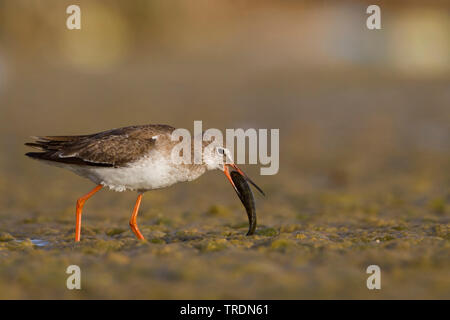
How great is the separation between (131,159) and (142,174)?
0.27m

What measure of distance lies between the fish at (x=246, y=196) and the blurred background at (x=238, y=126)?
20.9 inches

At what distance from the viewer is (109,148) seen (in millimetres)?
9008

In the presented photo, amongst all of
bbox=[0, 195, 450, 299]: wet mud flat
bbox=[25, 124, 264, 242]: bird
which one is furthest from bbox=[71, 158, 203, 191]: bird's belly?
bbox=[0, 195, 450, 299]: wet mud flat

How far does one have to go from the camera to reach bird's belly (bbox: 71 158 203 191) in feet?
28.7

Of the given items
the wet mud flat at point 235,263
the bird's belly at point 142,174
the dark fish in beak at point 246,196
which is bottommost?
the wet mud flat at point 235,263

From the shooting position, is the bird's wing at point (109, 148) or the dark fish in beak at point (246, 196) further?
the dark fish in beak at point (246, 196)

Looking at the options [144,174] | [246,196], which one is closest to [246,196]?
[246,196]

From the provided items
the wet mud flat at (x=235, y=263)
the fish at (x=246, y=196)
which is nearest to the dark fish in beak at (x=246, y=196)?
the fish at (x=246, y=196)

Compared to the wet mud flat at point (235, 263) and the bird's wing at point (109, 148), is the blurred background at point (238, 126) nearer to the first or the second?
the wet mud flat at point (235, 263)

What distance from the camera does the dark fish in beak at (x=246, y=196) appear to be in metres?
9.30

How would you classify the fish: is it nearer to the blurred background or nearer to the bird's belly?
the blurred background

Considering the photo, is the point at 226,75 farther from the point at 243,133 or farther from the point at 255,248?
the point at 255,248

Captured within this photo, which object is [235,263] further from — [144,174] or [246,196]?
[246,196]

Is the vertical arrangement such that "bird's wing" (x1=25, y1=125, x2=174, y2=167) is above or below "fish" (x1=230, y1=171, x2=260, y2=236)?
above
